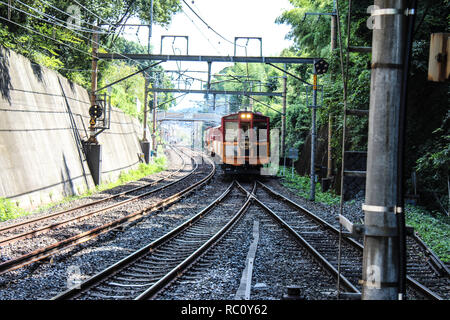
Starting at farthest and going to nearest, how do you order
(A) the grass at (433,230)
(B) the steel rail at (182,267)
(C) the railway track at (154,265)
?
(A) the grass at (433,230)
(C) the railway track at (154,265)
(B) the steel rail at (182,267)

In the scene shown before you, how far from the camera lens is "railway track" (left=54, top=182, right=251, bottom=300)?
196 inches

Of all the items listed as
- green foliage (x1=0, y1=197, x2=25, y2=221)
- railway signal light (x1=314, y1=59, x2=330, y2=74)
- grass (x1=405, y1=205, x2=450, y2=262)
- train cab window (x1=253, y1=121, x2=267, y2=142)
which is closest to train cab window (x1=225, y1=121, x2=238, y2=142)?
train cab window (x1=253, y1=121, x2=267, y2=142)

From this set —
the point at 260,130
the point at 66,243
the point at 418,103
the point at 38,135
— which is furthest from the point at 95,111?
the point at 418,103

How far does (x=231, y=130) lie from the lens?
19.9m

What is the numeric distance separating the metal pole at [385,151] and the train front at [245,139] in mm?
17306

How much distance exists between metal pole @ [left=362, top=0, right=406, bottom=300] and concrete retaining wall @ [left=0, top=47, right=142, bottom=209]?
33.3 ft

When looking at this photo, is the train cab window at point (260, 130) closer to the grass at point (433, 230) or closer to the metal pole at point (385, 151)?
the grass at point (433, 230)

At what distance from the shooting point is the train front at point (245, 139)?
65.2ft

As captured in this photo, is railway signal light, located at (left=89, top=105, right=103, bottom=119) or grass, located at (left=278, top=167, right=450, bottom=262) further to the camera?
railway signal light, located at (left=89, top=105, right=103, bottom=119)

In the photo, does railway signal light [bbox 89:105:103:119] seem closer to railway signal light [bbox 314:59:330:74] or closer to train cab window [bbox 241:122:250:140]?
train cab window [bbox 241:122:250:140]

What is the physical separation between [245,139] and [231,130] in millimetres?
799

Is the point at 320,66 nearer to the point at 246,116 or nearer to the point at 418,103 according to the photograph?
the point at 418,103

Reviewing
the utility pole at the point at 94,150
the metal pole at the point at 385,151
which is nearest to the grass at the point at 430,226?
the metal pole at the point at 385,151

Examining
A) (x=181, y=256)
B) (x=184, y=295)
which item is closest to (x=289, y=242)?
(x=181, y=256)
